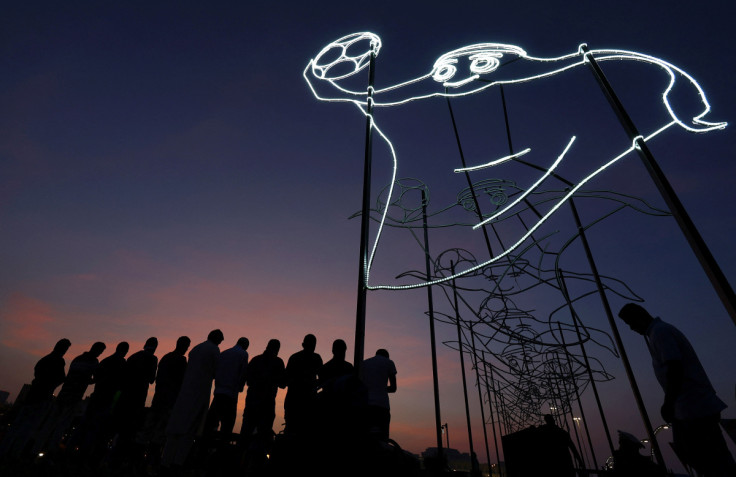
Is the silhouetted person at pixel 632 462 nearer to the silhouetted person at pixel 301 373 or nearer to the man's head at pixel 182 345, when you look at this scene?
the silhouetted person at pixel 301 373

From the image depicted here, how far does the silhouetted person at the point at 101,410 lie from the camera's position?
4566 mm

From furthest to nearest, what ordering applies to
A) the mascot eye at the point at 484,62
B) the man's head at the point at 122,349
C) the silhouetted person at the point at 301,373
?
the man's head at the point at 122,349
the silhouetted person at the point at 301,373
the mascot eye at the point at 484,62

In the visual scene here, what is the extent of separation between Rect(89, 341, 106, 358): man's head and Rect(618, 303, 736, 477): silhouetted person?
7246 mm

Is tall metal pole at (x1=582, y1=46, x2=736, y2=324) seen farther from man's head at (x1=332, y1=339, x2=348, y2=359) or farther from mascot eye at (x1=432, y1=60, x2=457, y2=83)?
man's head at (x1=332, y1=339, x2=348, y2=359)

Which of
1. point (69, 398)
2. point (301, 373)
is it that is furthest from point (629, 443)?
point (69, 398)

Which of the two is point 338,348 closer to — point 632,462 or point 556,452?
point 556,452

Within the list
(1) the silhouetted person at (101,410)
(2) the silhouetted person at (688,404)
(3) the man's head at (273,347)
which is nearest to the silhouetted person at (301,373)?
(3) the man's head at (273,347)

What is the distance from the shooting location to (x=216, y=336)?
17.2ft

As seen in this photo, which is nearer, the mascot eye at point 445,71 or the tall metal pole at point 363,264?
the tall metal pole at point 363,264

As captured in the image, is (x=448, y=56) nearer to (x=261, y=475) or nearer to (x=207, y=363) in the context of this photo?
(x=261, y=475)

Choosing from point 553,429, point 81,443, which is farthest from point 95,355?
point 553,429

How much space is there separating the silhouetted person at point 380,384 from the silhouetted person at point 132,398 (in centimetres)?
320

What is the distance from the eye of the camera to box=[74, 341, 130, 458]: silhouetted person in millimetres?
4566

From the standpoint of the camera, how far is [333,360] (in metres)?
4.37
